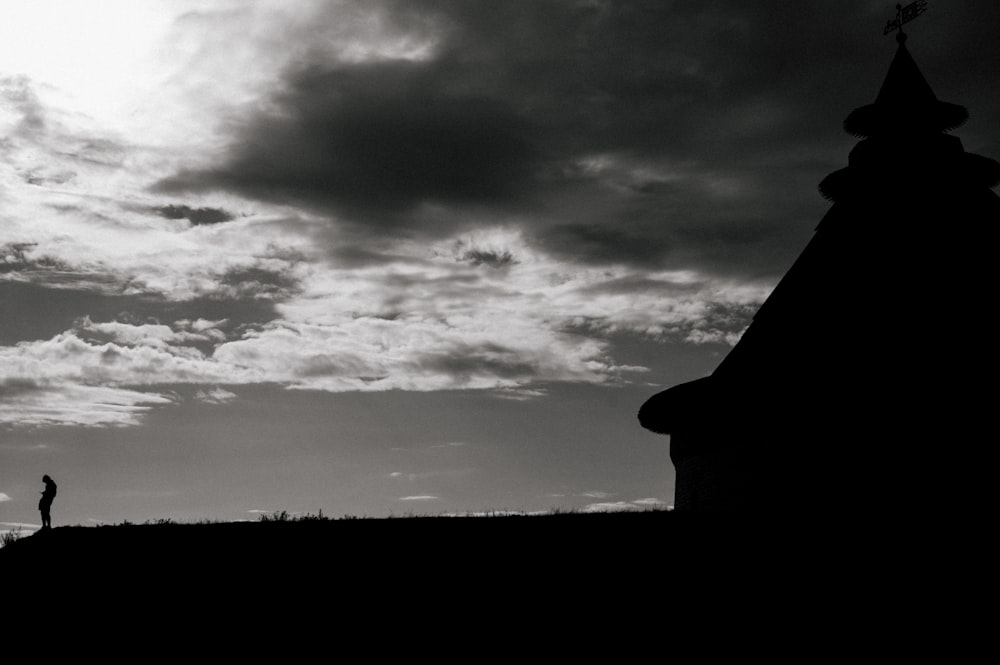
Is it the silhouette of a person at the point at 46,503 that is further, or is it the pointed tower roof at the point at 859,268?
the silhouette of a person at the point at 46,503

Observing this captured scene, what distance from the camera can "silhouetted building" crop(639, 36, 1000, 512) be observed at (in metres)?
14.3

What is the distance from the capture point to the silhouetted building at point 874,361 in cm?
1430

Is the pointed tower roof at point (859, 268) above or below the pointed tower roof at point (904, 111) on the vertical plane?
below

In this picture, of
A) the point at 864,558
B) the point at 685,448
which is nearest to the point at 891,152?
the point at 685,448

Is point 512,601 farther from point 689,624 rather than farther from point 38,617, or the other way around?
point 38,617

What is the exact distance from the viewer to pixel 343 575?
43.1 feet

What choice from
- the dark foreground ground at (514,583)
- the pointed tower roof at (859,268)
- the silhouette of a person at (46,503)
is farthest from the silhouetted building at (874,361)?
the silhouette of a person at (46,503)

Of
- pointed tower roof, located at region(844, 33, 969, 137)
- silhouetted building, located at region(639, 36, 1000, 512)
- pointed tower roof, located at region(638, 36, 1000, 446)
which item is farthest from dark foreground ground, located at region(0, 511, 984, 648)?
pointed tower roof, located at region(844, 33, 969, 137)

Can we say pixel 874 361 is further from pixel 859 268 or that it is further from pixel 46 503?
pixel 46 503

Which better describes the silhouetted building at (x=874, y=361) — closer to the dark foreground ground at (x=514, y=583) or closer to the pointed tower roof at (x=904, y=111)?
the pointed tower roof at (x=904, y=111)

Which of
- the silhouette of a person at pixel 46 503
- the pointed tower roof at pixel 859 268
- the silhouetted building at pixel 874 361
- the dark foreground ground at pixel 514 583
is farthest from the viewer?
the silhouette of a person at pixel 46 503

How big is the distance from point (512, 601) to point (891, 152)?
1302 centimetres

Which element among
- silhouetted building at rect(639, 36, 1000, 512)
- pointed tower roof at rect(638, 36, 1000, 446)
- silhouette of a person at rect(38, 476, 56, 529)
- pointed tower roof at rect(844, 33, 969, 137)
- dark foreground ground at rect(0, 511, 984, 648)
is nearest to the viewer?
dark foreground ground at rect(0, 511, 984, 648)

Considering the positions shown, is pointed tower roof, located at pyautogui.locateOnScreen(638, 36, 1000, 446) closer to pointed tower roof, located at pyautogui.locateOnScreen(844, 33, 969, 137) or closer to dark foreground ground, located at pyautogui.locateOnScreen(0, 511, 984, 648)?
pointed tower roof, located at pyautogui.locateOnScreen(844, 33, 969, 137)
